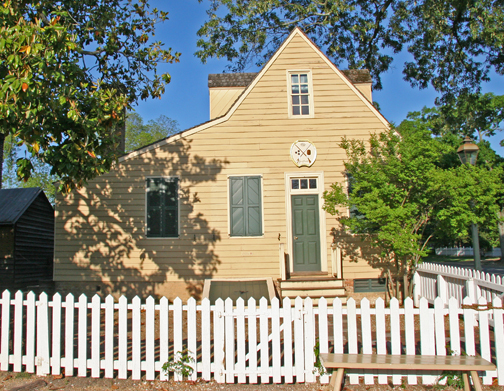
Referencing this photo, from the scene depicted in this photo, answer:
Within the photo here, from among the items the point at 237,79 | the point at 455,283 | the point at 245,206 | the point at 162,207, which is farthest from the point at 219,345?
the point at 237,79

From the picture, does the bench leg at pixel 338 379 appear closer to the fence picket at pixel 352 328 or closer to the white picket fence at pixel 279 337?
the white picket fence at pixel 279 337

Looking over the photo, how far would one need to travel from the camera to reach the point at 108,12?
9.28 meters

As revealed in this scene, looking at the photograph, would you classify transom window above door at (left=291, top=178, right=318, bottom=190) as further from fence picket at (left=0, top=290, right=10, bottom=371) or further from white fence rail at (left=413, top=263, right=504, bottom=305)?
fence picket at (left=0, top=290, right=10, bottom=371)

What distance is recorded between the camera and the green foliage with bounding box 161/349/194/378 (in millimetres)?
5738

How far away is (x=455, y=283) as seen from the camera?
990 centimetres

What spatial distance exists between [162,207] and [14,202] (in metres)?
9.84

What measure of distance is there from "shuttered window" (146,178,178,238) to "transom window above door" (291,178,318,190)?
336cm

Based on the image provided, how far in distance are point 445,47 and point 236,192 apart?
17.2m

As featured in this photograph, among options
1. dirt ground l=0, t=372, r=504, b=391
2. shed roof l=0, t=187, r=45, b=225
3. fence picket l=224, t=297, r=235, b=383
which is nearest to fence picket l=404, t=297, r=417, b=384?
dirt ground l=0, t=372, r=504, b=391

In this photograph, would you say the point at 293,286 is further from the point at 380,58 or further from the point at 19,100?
the point at 380,58

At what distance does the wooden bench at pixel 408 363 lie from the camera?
493 centimetres

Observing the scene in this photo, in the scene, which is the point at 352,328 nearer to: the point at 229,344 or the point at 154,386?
the point at 229,344

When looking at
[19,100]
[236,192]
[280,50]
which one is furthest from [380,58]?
[19,100]

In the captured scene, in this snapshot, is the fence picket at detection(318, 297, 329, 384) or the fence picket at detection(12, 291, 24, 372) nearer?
the fence picket at detection(318, 297, 329, 384)
